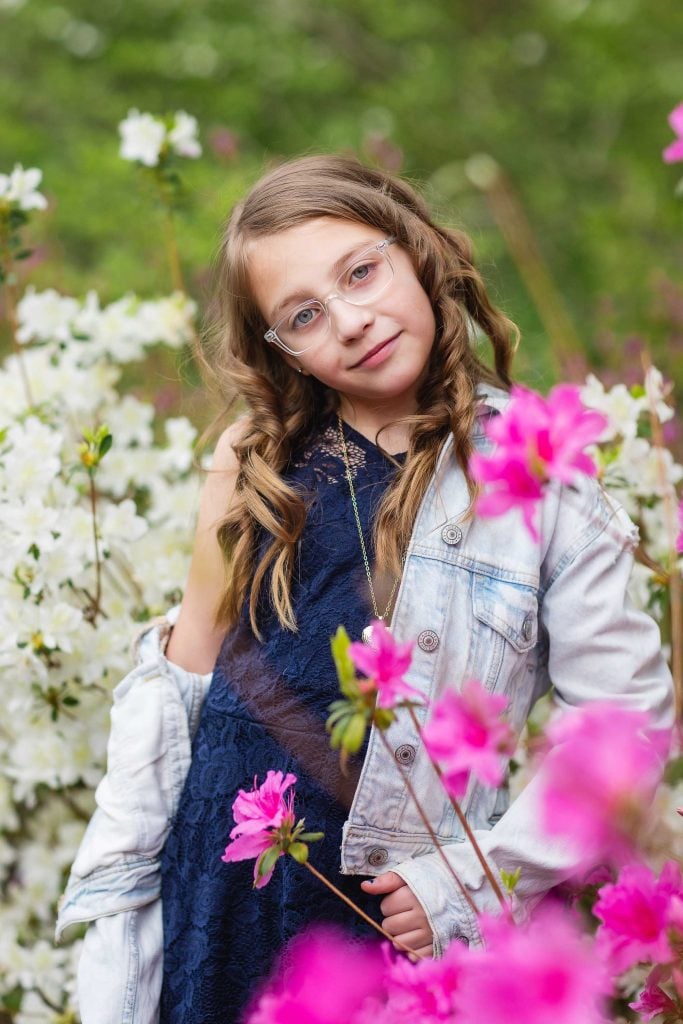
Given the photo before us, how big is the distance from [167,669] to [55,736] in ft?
1.50

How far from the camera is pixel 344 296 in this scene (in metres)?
1.56

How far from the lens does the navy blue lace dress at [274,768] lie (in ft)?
5.01

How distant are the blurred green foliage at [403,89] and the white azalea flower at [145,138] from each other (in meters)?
3.24

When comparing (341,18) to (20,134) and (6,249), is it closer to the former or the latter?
(20,134)

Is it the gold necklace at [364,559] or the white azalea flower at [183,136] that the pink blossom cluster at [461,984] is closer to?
the gold necklace at [364,559]

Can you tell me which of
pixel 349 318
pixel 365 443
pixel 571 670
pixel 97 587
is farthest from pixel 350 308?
pixel 97 587

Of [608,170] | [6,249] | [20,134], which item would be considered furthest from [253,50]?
[6,249]

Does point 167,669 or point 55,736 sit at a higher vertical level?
point 167,669

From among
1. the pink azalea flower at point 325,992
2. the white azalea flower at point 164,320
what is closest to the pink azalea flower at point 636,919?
the pink azalea flower at point 325,992

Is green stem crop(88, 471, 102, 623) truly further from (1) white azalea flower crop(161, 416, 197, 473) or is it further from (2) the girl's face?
(2) the girl's face

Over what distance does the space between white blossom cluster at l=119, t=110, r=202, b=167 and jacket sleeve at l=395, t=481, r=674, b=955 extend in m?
1.35

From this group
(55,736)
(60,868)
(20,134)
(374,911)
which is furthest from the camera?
(20,134)

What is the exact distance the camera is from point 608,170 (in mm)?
6777

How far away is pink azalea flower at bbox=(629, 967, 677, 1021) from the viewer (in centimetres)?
107
